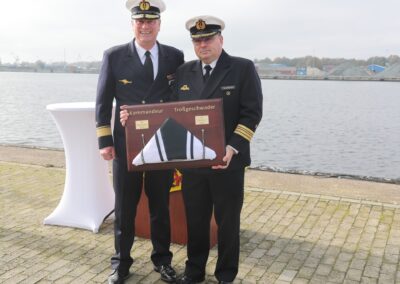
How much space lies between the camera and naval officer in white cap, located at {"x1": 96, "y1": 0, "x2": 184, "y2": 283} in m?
3.76

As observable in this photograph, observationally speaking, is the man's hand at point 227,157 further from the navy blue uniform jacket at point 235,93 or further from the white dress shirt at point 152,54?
the white dress shirt at point 152,54

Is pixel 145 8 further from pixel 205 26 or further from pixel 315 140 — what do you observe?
pixel 315 140

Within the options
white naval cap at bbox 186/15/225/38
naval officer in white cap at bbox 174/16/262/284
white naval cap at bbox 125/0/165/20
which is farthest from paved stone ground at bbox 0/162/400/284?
white naval cap at bbox 125/0/165/20

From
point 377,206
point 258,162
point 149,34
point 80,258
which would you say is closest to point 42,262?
point 80,258

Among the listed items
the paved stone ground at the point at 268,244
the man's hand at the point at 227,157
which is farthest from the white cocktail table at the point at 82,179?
the man's hand at the point at 227,157

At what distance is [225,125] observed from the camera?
3635mm

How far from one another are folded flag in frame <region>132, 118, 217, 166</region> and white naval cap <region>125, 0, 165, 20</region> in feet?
2.75

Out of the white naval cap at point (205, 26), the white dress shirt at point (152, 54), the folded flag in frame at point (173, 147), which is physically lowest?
the folded flag in frame at point (173, 147)

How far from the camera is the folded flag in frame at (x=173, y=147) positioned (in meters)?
3.39

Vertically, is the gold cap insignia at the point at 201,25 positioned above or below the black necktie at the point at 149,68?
above

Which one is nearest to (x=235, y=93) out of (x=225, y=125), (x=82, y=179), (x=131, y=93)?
(x=225, y=125)

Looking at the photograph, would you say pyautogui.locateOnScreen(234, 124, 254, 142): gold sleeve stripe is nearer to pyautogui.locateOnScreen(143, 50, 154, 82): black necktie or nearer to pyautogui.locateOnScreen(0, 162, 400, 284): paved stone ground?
pyautogui.locateOnScreen(143, 50, 154, 82): black necktie

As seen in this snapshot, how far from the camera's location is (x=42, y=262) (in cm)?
436

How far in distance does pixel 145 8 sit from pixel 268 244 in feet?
8.37
